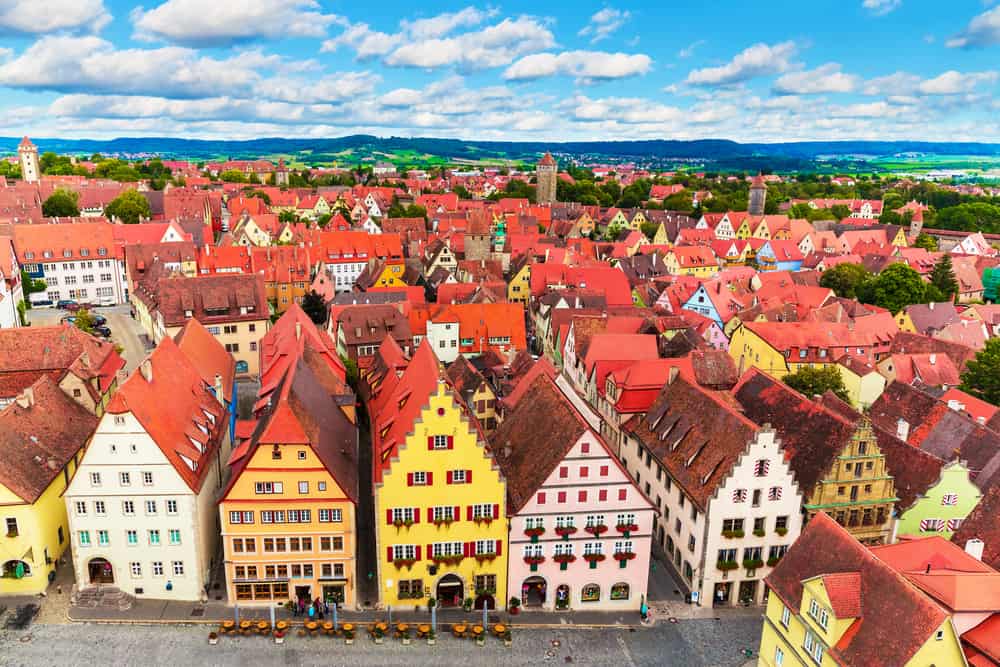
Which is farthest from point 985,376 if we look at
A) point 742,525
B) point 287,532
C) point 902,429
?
point 287,532

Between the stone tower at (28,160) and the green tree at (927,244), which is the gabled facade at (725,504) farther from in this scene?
the stone tower at (28,160)

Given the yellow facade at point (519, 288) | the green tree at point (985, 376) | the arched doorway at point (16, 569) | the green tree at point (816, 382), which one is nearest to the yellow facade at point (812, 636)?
the green tree at point (816, 382)

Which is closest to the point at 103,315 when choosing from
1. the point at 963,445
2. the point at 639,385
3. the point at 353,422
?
the point at 353,422

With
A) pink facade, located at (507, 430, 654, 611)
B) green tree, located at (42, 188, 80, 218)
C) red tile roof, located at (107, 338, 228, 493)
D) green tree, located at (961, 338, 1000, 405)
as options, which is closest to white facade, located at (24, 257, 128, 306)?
green tree, located at (42, 188, 80, 218)

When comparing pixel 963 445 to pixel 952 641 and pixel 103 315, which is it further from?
pixel 103 315

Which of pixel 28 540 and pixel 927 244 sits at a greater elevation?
pixel 927 244

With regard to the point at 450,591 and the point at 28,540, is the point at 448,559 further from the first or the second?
the point at 28,540

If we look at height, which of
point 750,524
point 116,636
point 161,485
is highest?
point 161,485
